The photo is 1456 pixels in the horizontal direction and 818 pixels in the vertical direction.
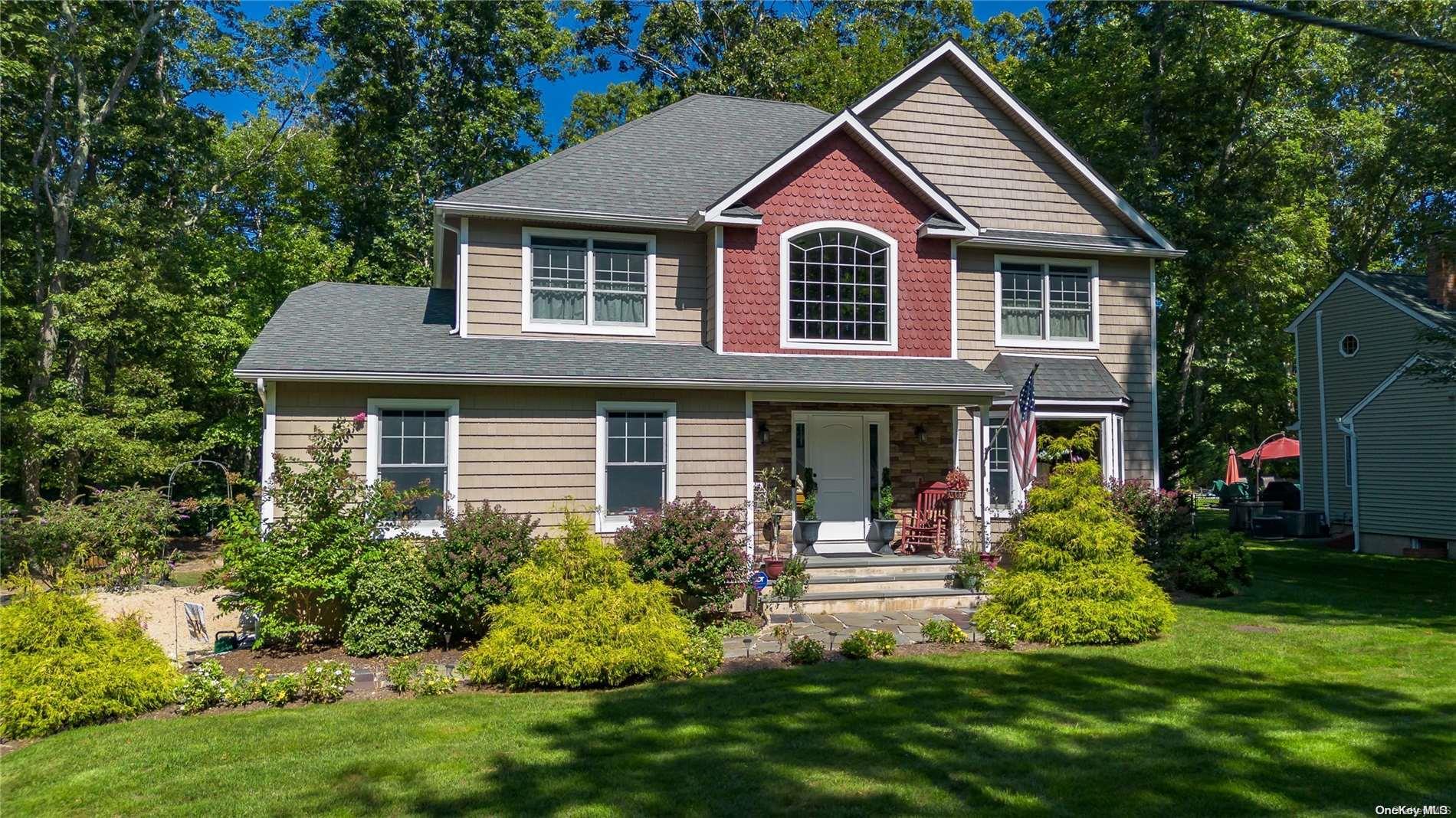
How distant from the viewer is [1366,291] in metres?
22.4

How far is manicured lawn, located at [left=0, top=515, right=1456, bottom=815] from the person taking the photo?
17.7ft

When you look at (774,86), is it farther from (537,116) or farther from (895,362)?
(895,362)

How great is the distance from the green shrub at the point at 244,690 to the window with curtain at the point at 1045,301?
12.4m

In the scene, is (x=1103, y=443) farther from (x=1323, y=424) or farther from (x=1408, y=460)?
(x=1323, y=424)

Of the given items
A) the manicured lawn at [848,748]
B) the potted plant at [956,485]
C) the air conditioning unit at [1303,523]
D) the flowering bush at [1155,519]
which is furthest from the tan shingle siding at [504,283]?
the air conditioning unit at [1303,523]

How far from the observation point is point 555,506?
12438mm

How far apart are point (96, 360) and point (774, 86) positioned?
21610mm

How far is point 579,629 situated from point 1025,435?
7781 mm

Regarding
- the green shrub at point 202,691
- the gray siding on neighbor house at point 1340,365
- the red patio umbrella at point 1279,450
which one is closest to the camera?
the green shrub at point 202,691

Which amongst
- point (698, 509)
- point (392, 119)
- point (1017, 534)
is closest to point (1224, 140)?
point (1017, 534)

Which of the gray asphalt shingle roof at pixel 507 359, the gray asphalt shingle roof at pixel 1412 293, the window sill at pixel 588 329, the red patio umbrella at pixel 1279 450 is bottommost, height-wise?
the red patio umbrella at pixel 1279 450

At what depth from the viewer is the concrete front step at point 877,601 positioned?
11906 millimetres

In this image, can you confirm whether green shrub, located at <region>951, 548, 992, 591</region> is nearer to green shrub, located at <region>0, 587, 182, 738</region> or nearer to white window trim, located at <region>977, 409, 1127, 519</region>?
white window trim, located at <region>977, 409, 1127, 519</region>

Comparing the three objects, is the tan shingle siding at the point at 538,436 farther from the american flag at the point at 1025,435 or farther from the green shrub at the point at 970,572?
the american flag at the point at 1025,435
